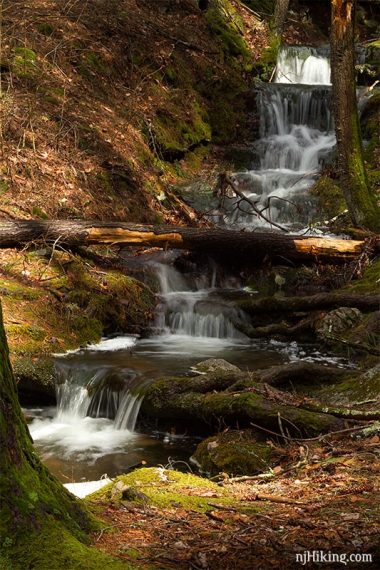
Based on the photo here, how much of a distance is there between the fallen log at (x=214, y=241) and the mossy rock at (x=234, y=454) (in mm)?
4838

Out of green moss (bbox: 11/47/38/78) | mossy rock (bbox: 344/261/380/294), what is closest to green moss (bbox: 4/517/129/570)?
mossy rock (bbox: 344/261/380/294)

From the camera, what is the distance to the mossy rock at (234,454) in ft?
17.5

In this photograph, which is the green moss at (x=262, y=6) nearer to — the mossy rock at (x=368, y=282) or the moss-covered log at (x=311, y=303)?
the mossy rock at (x=368, y=282)

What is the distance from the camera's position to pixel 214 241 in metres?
10.7

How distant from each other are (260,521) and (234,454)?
212 centimetres

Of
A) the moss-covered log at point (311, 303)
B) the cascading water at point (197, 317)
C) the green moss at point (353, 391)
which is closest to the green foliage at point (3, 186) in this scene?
the cascading water at point (197, 317)

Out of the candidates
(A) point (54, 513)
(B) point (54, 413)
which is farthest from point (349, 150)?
(A) point (54, 513)

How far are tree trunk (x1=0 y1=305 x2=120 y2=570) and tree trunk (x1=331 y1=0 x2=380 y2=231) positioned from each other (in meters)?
9.28

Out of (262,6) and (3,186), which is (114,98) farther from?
(262,6)

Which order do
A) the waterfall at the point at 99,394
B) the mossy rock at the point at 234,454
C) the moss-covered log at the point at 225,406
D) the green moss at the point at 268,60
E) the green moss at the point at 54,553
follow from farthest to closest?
the green moss at the point at 268,60, the waterfall at the point at 99,394, the moss-covered log at the point at 225,406, the mossy rock at the point at 234,454, the green moss at the point at 54,553

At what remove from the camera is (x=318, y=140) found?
57.6ft

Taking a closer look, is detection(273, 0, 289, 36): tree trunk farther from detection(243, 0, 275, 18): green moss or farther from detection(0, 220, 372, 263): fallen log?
detection(0, 220, 372, 263): fallen log

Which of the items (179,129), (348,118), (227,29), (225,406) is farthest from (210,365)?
(227,29)

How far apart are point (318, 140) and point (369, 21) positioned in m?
11.5
